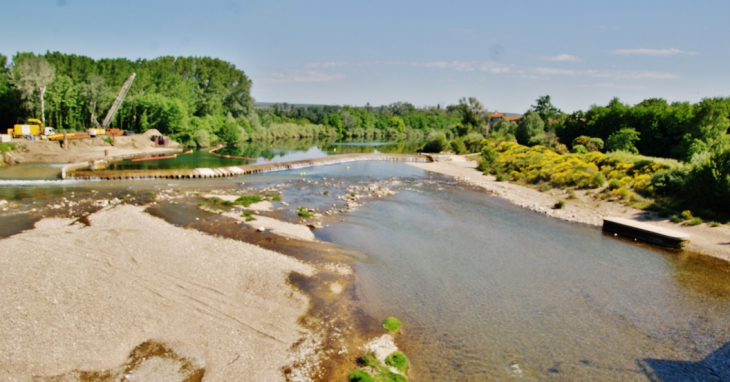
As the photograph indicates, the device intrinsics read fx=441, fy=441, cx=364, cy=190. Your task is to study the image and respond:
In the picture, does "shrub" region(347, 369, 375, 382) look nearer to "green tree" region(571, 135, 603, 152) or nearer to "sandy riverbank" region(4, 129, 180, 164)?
"sandy riverbank" region(4, 129, 180, 164)

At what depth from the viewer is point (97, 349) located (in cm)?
1333

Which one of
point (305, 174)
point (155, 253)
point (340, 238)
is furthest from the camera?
point (305, 174)

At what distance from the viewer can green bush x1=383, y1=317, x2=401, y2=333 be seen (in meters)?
16.4

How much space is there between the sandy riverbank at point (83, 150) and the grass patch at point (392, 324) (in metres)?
54.7

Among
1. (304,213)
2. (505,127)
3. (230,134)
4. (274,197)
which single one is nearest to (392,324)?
(304,213)

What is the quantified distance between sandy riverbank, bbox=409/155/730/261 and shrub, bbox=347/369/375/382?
82.5ft

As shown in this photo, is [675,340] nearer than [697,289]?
Yes

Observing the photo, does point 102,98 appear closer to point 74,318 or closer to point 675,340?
point 74,318

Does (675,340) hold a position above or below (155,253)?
below

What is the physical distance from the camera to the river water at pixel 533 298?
49.3 feet

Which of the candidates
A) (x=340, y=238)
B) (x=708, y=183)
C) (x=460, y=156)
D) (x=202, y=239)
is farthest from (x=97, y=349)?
(x=460, y=156)

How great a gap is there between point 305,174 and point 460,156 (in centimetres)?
3891

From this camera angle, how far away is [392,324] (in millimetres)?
16656

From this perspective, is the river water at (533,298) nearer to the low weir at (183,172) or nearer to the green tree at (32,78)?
the low weir at (183,172)
